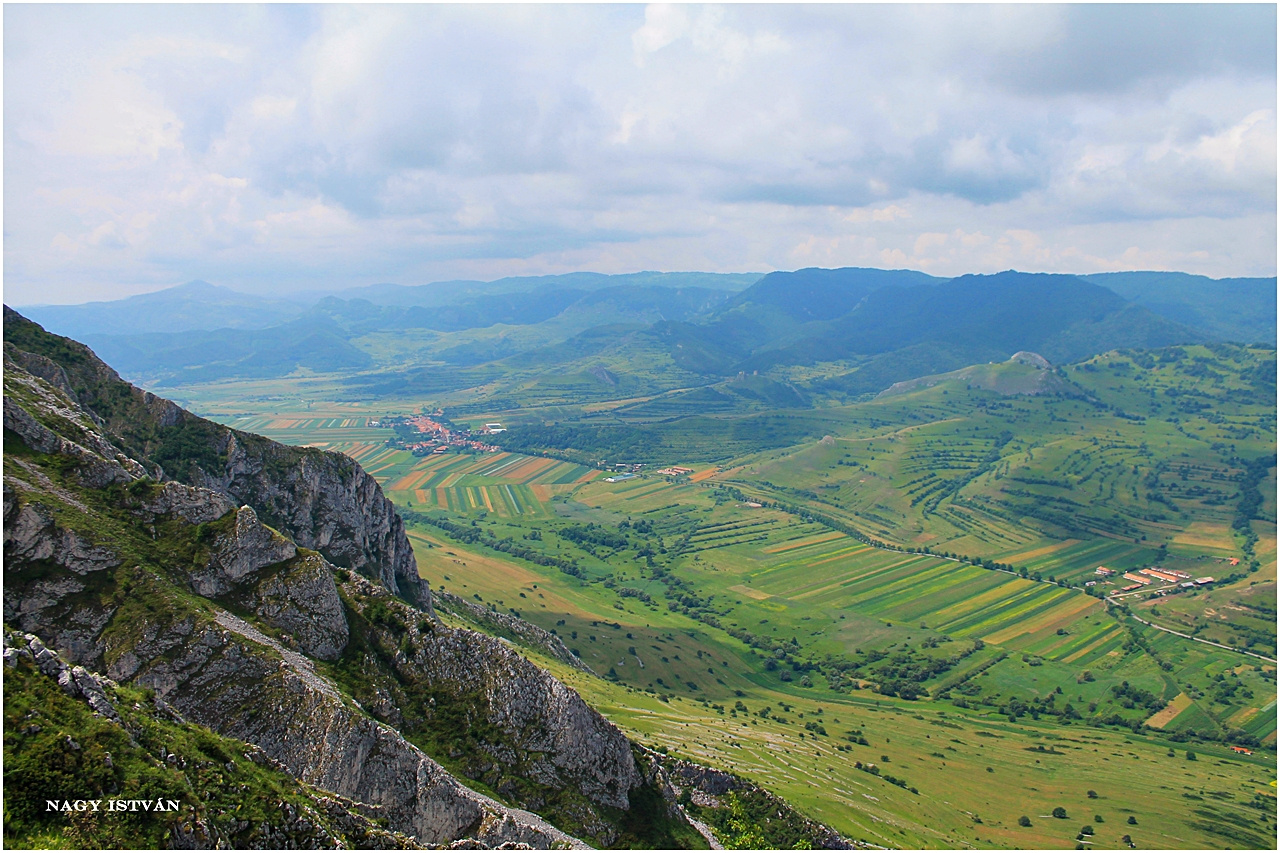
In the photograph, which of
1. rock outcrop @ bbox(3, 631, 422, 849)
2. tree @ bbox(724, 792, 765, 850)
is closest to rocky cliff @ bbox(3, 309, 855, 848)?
rock outcrop @ bbox(3, 631, 422, 849)

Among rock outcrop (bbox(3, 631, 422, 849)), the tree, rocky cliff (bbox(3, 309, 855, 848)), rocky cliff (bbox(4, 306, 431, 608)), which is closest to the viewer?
rock outcrop (bbox(3, 631, 422, 849))

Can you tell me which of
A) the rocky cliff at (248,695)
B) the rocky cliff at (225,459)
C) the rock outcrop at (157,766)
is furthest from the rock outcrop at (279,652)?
the rocky cliff at (225,459)

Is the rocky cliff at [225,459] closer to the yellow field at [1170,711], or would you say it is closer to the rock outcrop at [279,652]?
the rock outcrop at [279,652]

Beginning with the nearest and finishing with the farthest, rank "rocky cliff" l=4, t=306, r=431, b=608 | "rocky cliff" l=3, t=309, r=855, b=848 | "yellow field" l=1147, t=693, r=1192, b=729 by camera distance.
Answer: "rocky cliff" l=3, t=309, r=855, b=848 < "rocky cliff" l=4, t=306, r=431, b=608 < "yellow field" l=1147, t=693, r=1192, b=729

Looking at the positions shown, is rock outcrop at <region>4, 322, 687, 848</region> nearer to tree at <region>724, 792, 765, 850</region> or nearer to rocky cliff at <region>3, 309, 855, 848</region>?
rocky cliff at <region>3, 309, 855, 848</region>

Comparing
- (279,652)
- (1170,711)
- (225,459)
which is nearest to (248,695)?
(279,652)

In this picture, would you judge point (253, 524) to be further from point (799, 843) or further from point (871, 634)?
point (871, 634)

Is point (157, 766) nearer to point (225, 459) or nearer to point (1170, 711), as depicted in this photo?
point (225, 459)

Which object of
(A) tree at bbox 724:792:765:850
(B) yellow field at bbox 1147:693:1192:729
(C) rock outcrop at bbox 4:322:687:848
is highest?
(C) rock outcrop at bbox 4:322:687:848

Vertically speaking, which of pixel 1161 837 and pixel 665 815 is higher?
pixel 665 815

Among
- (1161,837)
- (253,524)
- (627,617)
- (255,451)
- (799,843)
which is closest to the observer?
(253,524)

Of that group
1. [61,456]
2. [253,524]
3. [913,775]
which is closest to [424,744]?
[253,524]
